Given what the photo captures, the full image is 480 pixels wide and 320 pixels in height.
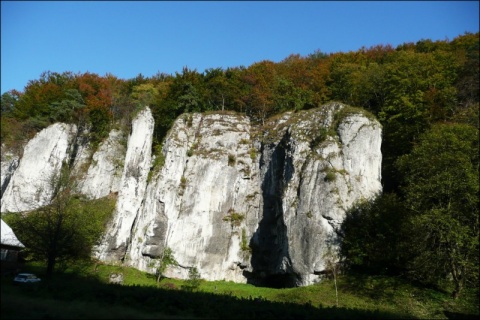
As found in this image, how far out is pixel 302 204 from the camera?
32.5 meters

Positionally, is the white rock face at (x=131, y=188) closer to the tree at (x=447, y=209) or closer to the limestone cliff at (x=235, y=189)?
the limestone cliff at (x=235, y=189)

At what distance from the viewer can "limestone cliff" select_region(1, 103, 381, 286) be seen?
106 feet

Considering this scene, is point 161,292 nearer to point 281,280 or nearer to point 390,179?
point 281,280

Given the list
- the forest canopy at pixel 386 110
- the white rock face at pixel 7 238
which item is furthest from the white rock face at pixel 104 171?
the white rock face at pixel 7 238

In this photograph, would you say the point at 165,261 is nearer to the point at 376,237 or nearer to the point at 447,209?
the point at 376,237

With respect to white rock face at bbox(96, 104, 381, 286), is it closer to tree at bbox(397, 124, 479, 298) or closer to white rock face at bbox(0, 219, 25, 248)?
tree at bbox(397, 124, 479, 298)

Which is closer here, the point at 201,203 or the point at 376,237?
the point at 376,237

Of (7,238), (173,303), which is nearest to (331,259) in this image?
(173,303)

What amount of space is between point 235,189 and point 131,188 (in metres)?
11.1

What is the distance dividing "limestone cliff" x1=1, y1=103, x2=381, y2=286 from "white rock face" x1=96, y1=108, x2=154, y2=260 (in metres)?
0.10

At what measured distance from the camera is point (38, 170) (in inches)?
1657

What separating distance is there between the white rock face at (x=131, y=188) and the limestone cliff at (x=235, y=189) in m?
0.10

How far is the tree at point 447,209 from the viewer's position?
75.7 feet

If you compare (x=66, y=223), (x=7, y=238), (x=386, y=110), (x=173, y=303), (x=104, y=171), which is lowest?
(x=173, y=303)
